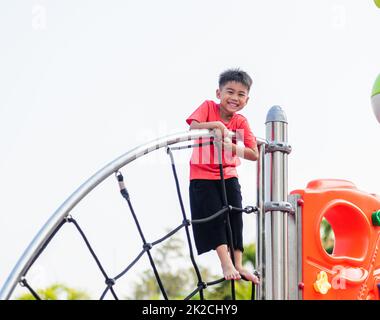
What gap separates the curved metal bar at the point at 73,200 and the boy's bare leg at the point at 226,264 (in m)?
0.52

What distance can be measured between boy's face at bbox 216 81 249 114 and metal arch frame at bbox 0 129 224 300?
29 centimetres

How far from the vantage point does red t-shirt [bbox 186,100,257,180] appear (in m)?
3.66

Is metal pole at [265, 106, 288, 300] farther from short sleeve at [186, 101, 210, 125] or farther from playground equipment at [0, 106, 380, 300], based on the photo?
short sleeve at [186, 101, 210, 125]

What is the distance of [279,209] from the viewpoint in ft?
12.3

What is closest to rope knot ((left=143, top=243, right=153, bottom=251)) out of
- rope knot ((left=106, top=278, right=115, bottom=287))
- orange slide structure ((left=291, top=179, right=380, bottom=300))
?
rope knot ((left=106, top=278, right=115, bottom=287))

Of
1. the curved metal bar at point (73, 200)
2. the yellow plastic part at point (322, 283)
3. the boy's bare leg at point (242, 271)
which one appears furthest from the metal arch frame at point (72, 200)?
the yellow plastic part at point (322, 283)

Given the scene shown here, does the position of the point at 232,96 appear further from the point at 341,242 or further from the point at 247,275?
the point at 341,242

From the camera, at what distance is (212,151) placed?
12.0 feet

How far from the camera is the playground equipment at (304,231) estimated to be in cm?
Result: 370

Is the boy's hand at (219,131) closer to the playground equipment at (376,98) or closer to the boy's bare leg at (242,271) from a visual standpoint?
the boy's bare leg at (242,271)
